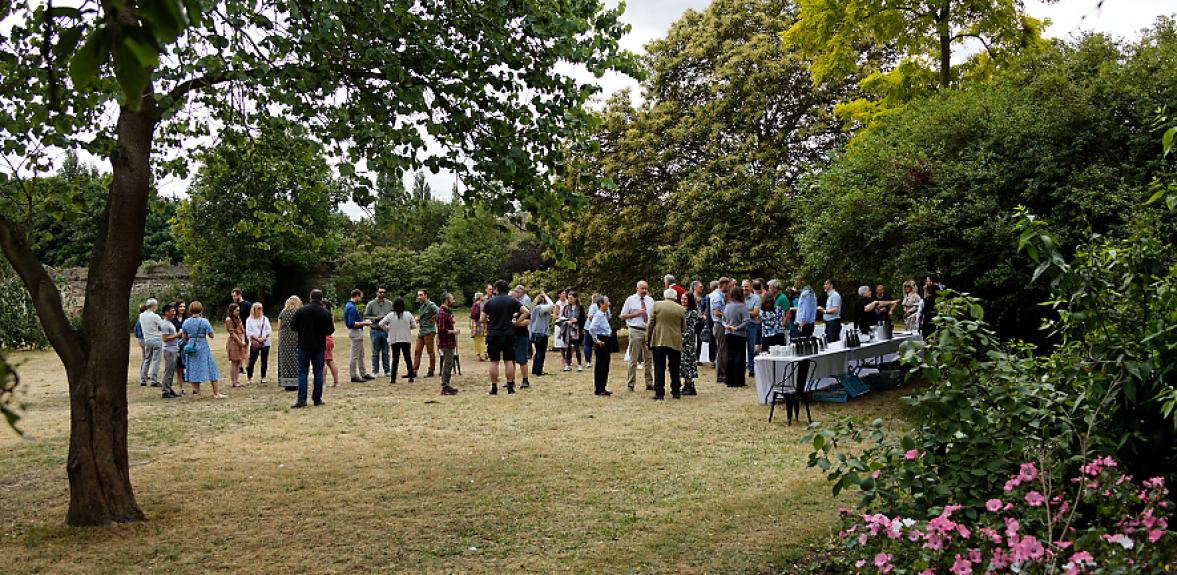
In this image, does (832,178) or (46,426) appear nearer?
(46,426)

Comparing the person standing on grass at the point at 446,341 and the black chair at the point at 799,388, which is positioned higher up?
the person standing on grass at the point at 446,341

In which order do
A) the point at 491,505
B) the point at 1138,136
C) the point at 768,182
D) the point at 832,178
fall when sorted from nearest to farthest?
the point at 491,505 → the point at 1138,136 → the point at 832,178 → the point at 768,182

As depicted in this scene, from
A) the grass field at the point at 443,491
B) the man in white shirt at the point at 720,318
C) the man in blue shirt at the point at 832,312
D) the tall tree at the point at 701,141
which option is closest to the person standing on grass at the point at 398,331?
the grass field at the point at 443,491

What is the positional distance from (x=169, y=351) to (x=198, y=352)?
0.54 meters

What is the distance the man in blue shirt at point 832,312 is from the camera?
52.9 feet

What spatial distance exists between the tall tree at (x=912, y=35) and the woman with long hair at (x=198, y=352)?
13.1 metres

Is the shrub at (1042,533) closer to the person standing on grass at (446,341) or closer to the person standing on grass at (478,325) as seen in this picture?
the person standing on grass at (446,341)

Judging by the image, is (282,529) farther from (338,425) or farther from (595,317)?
(595,317)

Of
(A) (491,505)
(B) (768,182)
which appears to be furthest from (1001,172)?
(B) (768,182)

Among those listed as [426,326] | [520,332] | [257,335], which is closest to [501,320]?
[520,332]

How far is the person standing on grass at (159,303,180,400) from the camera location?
14.8 meters

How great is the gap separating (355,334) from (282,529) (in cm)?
1051

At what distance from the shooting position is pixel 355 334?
17000 mm

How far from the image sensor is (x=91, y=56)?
161cm
